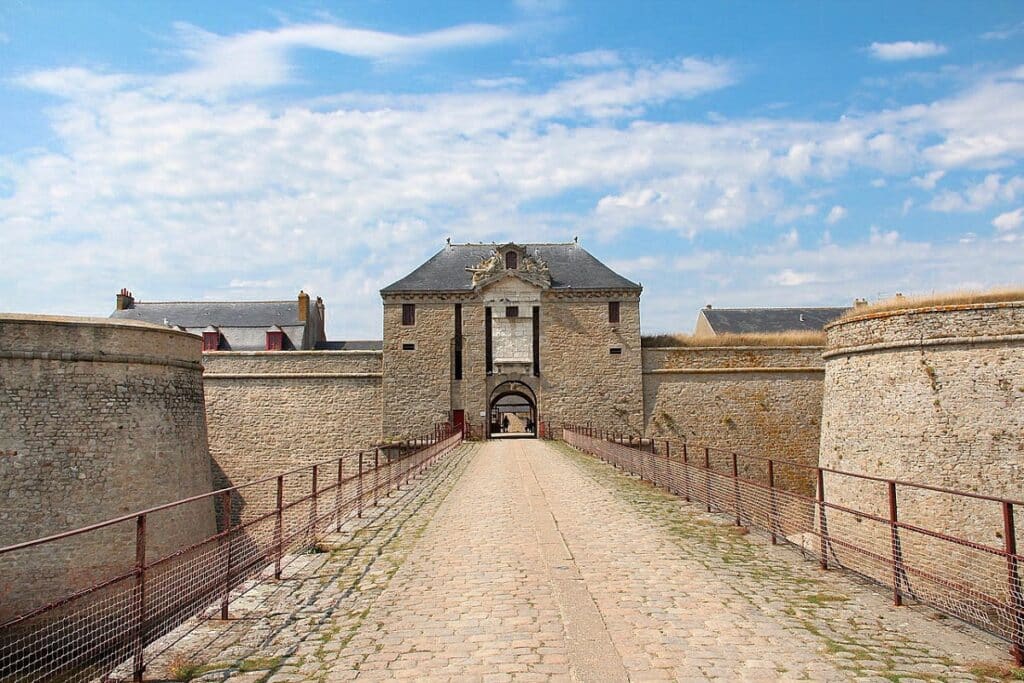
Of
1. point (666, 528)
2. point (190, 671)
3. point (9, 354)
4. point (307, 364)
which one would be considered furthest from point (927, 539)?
point (307, 364)

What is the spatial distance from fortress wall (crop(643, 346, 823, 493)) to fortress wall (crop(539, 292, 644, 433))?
2.92ft

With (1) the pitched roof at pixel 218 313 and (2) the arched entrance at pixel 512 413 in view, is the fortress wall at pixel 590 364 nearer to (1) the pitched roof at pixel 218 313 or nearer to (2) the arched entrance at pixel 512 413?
(2) the arched entrance at pixel 512 413

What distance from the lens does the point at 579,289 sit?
3048 centimetres

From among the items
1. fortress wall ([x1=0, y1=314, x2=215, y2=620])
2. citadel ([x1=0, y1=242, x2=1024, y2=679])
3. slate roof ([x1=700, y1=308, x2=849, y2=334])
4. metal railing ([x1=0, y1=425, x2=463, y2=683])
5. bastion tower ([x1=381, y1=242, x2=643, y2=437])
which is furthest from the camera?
slate roof ([x1=700, y1=308, x2=849, y2=334])

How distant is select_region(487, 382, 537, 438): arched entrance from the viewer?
32.2 m

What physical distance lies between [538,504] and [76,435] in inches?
369

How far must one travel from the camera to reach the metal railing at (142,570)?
5188mm

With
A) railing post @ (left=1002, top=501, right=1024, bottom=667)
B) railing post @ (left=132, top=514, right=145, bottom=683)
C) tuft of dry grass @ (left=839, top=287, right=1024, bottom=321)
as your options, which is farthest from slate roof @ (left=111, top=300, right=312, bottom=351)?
railing post @ (left=1002, top=501, right=1024, bottom=667)

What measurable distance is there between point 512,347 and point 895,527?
80.0ft

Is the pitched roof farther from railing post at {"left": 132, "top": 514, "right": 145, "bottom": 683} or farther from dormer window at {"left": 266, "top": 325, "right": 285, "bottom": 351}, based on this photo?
railing post at {"left": 132, "top": 514, "right": 145, "bottom": 683}

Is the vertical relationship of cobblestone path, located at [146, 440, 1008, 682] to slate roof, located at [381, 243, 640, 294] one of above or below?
below

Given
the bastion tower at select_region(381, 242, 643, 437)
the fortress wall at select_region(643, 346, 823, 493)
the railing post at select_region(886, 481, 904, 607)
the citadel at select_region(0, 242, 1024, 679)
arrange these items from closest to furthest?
1. the railing post at select_region(886, 481, 904, 607)
2. the citadel at select_region(0, 242, 1024, 679)
3. the fortress wall at select_region(643, 346, 823, 493)
4. the bastion tower at select_region(381, 242, 643, 437)

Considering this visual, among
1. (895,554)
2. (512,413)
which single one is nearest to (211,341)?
(512,413)

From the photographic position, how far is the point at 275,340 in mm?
34375
